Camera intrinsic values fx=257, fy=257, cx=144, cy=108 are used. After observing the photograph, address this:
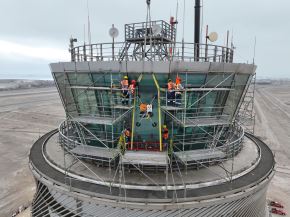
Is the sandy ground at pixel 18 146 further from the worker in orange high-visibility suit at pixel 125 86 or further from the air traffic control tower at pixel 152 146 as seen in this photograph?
the worker in orange high-visibility suit at pixel 125 86

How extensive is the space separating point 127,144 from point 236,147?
7281 millimetres

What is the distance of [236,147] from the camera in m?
16.6

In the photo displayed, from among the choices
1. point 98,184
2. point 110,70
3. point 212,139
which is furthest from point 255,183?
point 110,70

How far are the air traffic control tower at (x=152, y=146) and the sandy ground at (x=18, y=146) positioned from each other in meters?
10.3

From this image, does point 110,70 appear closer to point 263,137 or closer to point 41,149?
point 41,149

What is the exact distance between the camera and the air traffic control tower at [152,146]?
38.9ft

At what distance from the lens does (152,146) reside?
46.2 ft

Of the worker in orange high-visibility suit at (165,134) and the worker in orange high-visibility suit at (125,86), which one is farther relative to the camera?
the worker in orange high-visibility suit at (165,134)

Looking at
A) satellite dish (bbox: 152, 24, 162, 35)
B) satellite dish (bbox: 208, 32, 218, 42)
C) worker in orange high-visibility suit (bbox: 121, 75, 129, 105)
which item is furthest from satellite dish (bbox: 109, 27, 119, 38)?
satellite dish (bbox: 208, 32, 218, 42)

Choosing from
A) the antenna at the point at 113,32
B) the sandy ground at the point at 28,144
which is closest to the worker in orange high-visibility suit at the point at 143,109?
the antenna at the point at 113,32

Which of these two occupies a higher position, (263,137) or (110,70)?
(110,70)

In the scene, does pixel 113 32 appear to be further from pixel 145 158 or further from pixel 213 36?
pixel 145 158

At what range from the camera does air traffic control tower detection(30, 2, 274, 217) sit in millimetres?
11867

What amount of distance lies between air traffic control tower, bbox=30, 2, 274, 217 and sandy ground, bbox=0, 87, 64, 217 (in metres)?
10.3
